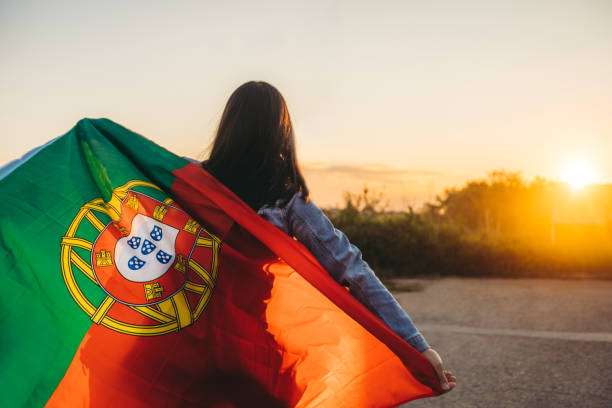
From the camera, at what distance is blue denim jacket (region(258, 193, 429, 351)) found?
1.84 meters

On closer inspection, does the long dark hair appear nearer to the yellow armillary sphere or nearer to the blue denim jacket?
the blue denim jacket

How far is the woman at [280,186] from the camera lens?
1853mm

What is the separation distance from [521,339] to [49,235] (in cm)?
576

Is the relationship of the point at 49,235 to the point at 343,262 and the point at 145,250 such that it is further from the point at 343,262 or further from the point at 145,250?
the point at 343,262

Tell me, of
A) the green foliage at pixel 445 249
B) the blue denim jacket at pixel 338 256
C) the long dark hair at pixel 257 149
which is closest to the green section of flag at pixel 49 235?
the long dark hair at pixel 257 149

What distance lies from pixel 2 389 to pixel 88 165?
0.94 metres

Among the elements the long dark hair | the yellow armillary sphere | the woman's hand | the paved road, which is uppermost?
the long dark hair

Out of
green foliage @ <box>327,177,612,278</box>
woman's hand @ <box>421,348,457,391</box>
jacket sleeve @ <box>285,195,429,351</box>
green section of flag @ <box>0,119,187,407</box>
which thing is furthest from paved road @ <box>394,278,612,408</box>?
green section of flag @ <box>0,119,187,407</box>

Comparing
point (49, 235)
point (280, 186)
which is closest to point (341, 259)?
point (280, 186)

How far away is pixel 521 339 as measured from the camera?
5.98m

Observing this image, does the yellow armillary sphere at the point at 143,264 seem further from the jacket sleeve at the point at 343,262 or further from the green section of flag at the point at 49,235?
the jacket sleeve at the point at 343,262

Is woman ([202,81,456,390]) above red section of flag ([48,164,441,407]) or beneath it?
above

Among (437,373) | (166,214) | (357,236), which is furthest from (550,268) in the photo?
→ (166,214)

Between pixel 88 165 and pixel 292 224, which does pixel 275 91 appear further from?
pixel 88 165
